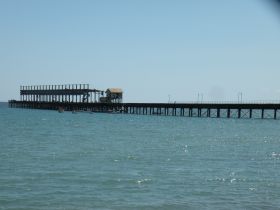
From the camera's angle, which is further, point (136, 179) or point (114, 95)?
point (114, 95)

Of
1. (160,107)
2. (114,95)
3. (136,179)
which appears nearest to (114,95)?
(114,95)

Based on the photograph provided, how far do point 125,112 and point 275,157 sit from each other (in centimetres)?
9238

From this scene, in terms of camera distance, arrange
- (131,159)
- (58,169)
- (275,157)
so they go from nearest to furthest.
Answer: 1. (58,169)
2. (131,159)
3. (275,157)

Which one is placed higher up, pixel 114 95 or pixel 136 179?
pixel 114 95

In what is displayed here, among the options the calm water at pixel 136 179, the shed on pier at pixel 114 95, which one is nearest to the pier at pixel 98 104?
the shed on pier at pixel 114 95

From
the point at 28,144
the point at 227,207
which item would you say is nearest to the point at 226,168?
the point at 227,207

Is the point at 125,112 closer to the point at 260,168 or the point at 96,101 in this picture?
the point at 96,101

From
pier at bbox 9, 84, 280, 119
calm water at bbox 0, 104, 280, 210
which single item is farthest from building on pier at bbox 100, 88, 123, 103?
calm water at bbox 0, 104, 280, 210

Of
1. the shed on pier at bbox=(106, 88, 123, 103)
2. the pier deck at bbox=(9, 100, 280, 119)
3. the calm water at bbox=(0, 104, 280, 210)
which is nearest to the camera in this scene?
the calm water at bbox=(0, 104, 280, 210)

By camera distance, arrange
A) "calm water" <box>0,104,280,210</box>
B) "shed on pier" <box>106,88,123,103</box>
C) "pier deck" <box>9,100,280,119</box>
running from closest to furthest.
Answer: "calm water" <box>0,104,280,210</box>, "pier deck" <box>9,100,280,119</box>, "shed on pier" <box>106,88,123,103</box>

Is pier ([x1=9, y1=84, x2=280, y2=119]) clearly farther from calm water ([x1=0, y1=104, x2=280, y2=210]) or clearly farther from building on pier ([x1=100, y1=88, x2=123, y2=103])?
calm water ([x1=0, y1=104, x2=280, y2=210])

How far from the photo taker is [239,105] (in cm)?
8462

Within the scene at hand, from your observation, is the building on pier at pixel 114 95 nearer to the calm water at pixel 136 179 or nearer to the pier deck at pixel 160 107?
the pier deck at pixel 160 107

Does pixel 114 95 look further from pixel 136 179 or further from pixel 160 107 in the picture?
pixel 136 179
